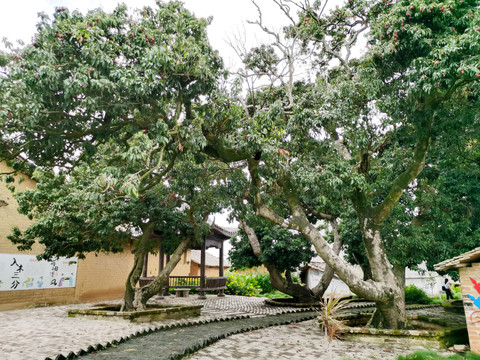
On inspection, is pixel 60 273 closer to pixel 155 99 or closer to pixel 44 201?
pixel 44 201

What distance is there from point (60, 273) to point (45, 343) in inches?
338

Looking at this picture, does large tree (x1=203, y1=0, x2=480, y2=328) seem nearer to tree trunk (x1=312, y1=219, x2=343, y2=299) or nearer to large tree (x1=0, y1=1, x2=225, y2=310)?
large tree (x1=0, y1=1, x2=225, y2=310)

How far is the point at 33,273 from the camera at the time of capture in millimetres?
14398

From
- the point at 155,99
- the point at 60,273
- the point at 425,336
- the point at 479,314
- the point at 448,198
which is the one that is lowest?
the point at 425,336

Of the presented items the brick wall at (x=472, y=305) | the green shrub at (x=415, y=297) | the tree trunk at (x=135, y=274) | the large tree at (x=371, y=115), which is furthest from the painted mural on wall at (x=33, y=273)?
the green shrub at (x=415, y=297)

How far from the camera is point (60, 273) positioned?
1566 centimetres

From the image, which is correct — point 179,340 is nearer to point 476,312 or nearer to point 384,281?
point 384,281

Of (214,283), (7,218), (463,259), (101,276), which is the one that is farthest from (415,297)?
(7,218)

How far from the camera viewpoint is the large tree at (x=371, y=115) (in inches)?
298

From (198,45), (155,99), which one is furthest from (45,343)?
(198,45)

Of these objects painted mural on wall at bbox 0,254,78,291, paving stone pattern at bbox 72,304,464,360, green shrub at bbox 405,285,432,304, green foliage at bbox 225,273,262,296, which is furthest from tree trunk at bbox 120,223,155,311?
green shrub at bbox 405,285,432,304

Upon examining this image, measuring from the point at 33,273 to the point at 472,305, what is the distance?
15.3 metres

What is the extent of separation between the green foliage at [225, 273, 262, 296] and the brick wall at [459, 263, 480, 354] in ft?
61.5

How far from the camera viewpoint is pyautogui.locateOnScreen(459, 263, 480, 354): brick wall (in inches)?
303
